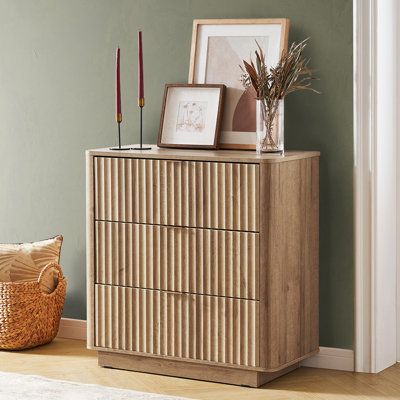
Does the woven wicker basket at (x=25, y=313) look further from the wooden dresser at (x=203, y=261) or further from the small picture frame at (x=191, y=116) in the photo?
the small picture frame at (x=191, y=116)

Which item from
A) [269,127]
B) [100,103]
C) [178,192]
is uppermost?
[100,103]

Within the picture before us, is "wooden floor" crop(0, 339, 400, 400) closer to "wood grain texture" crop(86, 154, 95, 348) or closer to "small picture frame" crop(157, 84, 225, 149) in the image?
"wood grain texture" crop(86, 154, 95, 348)

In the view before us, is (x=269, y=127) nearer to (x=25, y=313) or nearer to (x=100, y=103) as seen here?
(x=100, y=103)

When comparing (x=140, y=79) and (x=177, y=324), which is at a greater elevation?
(x=140, y=79)

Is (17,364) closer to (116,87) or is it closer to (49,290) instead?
(49,290)

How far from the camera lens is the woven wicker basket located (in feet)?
14.1

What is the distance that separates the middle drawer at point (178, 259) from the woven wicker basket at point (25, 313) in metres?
0.42

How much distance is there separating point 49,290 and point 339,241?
4.32ft

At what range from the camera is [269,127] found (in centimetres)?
387

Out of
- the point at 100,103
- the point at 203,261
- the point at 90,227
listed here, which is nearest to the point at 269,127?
the point at 203,261

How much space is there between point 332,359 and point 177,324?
0.67 m

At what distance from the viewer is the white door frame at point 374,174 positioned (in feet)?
12.8

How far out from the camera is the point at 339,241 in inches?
159

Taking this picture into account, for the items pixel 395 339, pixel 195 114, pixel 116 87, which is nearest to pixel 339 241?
pixel 395 339
